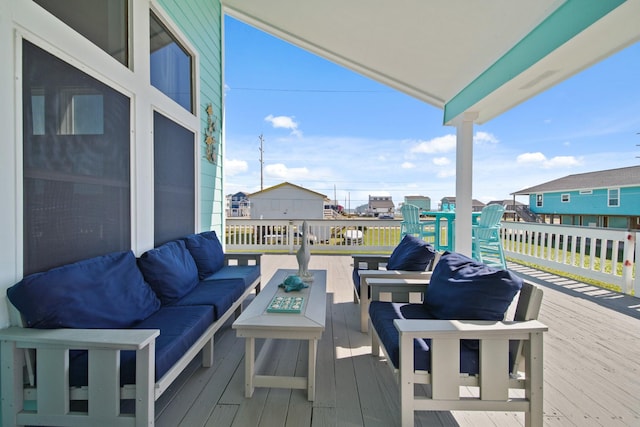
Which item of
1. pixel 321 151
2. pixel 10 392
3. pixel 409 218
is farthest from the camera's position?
pixel 321 151

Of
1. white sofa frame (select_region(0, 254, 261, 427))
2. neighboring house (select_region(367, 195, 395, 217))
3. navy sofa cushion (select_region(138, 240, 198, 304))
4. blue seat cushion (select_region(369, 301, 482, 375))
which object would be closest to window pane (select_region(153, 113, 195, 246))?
navy sofa cushion (select_region(138, 240, 198, 304))

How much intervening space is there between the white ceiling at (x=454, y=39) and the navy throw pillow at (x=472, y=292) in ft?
6.26

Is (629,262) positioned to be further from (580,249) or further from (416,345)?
(416,345)

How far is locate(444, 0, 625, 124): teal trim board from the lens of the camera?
1964 mm

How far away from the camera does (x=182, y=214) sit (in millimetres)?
3305

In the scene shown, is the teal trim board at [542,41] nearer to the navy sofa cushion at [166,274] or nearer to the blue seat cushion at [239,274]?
the blue seat cushion at [239,274]

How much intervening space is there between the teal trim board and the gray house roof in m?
14.2

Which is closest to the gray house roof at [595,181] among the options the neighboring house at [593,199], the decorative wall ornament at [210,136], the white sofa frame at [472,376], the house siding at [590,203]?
the neighboring house at [593,199]

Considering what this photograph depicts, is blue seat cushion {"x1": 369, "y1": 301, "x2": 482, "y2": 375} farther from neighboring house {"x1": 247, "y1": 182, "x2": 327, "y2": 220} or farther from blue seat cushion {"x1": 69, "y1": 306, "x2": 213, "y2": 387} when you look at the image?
neighboring house {"x1": 247, "y1": 182, "x2": 327, "y2": 220}

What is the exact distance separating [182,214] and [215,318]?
169 cm

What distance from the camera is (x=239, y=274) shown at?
2.98 m

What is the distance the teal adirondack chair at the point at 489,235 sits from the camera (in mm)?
4566

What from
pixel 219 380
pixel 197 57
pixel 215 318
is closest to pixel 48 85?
pixel 215 318

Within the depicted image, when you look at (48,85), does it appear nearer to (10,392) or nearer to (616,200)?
(10,392)
